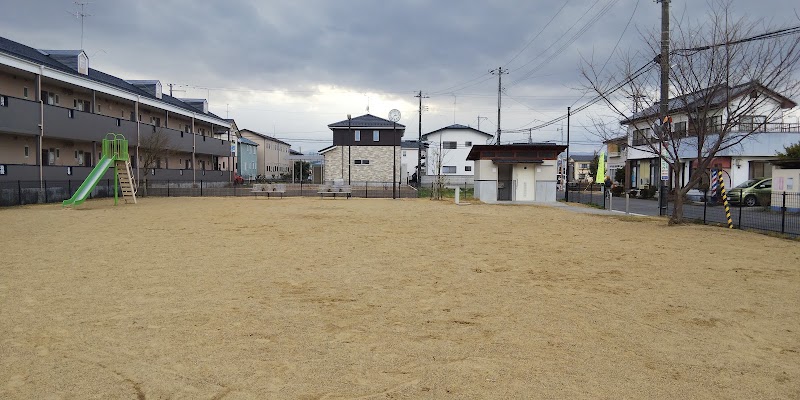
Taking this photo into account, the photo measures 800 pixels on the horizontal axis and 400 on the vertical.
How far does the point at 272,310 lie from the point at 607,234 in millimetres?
10865

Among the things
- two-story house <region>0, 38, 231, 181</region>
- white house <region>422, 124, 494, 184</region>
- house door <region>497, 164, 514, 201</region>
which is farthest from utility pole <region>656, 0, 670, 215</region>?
white house <region>422, 124, 494, 184</region>

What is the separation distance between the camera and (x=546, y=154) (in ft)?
96.6

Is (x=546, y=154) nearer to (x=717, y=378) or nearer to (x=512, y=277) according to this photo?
(x=512, y=277)

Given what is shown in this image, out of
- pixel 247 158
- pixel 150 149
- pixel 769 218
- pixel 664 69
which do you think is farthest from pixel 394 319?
pixel 247 158

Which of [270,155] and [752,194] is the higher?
[270,155]

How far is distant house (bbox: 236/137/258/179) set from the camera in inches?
2507

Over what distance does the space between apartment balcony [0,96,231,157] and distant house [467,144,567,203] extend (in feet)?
67.9

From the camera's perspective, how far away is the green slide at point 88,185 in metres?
21.6

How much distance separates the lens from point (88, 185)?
22.5 metres

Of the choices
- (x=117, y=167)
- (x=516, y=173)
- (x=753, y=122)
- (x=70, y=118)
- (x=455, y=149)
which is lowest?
(x=516, y=173)

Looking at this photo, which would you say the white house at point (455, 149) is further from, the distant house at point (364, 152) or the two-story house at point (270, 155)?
the two-story house at point (270, 155)

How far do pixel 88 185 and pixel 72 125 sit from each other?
595cm

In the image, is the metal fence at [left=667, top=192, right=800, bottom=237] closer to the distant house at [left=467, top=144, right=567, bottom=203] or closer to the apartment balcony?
the distant house at [left=467, top=144, right=567, bottom=203]

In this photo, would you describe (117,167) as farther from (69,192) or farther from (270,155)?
(270,155)
